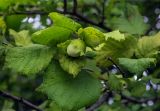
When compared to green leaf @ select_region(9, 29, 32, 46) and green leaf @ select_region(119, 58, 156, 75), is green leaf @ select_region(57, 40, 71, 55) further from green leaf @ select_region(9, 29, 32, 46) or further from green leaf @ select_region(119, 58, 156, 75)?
green leaf @ select_region(9, 29, 32, 46)

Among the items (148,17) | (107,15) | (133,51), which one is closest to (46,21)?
(107,15)

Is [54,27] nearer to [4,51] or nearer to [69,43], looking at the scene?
[69,43]

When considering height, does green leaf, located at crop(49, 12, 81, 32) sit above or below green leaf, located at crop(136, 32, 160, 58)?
above

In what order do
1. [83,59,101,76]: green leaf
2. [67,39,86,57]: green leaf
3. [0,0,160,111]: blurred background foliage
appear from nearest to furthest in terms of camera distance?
[67,39,86,57]: green leaf, [83,59,101,76]: green leaf, [0,0,160,111]: blurred background foliage

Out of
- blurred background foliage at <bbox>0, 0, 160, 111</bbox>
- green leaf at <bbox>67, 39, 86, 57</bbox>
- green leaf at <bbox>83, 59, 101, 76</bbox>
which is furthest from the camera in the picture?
blurred background foliage at <bbox>0, 0, 160, 111</bbox>

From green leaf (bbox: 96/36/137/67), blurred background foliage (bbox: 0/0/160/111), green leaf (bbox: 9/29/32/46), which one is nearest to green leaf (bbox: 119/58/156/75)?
green leaf (bbox: 96/36/137/67)

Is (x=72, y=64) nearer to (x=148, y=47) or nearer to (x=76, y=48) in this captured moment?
(x=76, y=48)
